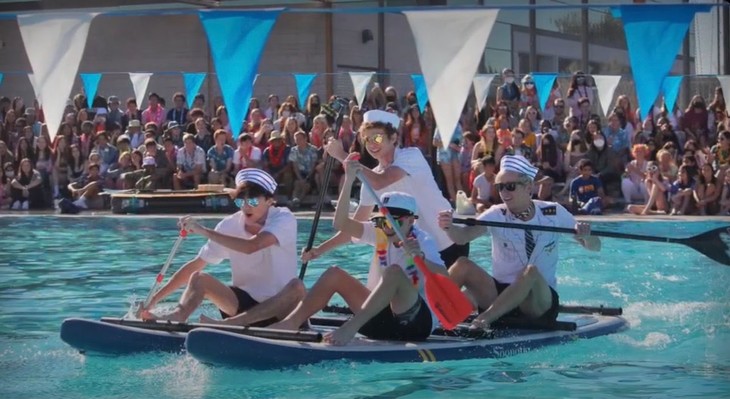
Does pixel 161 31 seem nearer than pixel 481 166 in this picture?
No

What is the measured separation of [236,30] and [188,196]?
29.4 feet

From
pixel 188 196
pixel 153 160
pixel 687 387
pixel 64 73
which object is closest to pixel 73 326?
pixel 64 73

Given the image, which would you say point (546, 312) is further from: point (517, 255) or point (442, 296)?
point (442, 296)

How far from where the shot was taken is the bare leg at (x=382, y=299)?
7879mm

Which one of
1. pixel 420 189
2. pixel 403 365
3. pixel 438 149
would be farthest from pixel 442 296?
pixel 438 149

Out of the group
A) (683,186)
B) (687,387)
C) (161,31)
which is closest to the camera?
(687,387)

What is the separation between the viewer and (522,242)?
8641 mm

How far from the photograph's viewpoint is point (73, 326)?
8.32 m

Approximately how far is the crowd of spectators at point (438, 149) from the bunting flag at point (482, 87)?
0.21 m

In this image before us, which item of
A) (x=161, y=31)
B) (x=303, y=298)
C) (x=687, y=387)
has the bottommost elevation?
(x=687, y=387)

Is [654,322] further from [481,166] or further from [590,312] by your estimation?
[481,166]

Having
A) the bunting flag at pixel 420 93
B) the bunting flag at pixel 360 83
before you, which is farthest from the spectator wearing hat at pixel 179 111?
the bunting flag at pixel 420 93

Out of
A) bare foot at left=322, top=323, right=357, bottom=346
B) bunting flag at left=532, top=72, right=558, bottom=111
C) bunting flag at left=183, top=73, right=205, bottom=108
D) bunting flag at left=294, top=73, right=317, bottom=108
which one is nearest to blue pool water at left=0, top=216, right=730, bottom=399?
bare foot at left=322, top=323, right=357, bottom=346

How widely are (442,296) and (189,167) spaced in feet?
43.8
